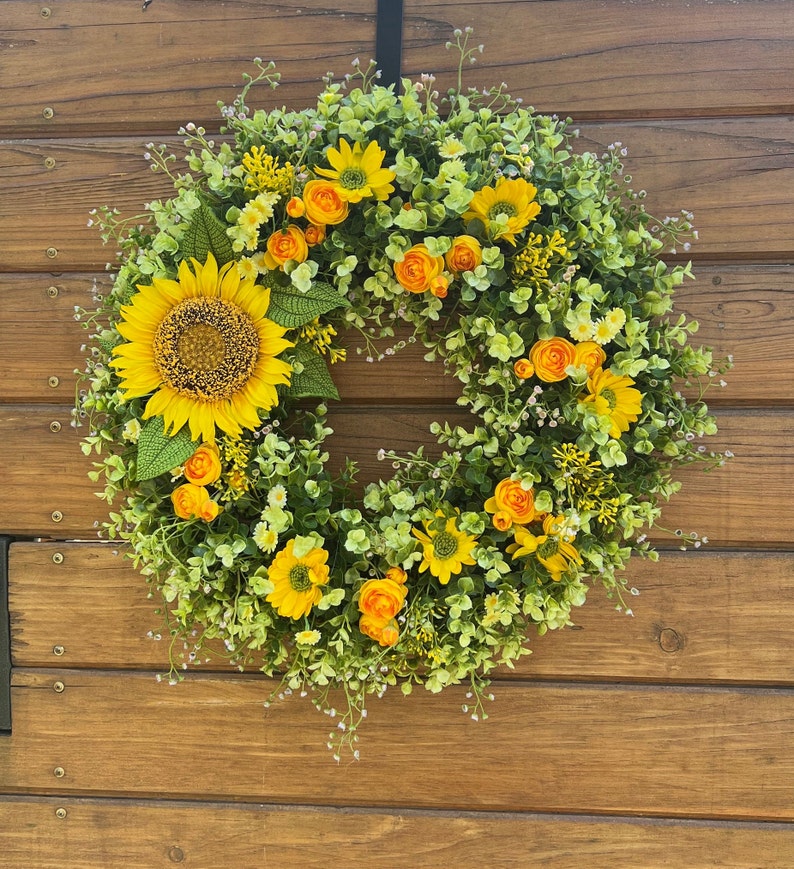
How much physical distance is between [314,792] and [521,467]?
23.8 inches

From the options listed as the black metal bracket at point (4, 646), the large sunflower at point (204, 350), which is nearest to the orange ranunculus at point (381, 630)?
the large sunflower at point (204, 350)

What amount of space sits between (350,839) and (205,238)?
0.90 m

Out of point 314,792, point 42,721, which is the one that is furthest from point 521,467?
point 42,721

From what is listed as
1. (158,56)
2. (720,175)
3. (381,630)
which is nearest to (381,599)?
(381,630)

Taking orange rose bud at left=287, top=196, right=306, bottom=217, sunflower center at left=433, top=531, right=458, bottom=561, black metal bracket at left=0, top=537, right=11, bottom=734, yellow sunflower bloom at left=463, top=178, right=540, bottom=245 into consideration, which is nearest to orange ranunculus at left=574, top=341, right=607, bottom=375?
yellow sunflower bloom at left=463, top=178, right=540, bottom=245

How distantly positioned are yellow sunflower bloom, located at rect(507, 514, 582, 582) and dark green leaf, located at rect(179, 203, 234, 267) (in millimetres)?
524

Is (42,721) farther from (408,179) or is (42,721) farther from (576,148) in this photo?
(576,148)

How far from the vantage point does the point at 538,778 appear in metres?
1.11

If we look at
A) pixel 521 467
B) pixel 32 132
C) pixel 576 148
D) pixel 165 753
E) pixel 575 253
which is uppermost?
pixel 32 132

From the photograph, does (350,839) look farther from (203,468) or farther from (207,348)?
(207,348)

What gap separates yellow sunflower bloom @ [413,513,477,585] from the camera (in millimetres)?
951

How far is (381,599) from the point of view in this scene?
914mm

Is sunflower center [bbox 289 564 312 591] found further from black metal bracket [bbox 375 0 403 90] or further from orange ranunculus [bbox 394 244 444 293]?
black metal bracket [bbox 375 0 403 90]

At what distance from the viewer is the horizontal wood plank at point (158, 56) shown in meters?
1.11
